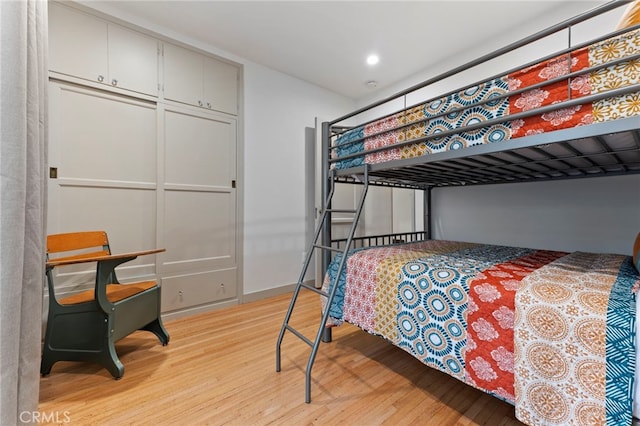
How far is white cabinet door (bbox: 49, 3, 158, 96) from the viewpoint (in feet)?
6.63

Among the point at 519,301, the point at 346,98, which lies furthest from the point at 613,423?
the point at 346,98

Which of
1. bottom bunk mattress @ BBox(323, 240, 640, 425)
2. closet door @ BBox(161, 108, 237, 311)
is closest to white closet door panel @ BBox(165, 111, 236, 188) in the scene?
closet door @ BBox(161, 108, 237, 311)

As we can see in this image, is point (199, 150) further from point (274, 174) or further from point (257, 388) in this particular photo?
point (257, 388)

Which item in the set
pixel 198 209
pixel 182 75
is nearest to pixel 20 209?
pixel 198 209

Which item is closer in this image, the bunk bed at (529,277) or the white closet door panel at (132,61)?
the bunk bed at (529,277)

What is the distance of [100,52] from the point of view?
2188 millimetres

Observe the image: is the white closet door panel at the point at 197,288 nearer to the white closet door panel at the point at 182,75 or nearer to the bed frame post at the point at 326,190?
the bed frame post at the point at 326,190

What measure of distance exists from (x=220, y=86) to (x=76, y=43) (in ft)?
3.69

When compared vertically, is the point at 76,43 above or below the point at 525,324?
above

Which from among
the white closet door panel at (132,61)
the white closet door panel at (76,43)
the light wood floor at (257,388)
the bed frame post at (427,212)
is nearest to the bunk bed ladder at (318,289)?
the light wood floor at (257,388)

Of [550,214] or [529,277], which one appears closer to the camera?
[529,277]

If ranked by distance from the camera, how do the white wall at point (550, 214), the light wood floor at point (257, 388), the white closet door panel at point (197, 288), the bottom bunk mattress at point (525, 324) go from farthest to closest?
the white closet door panel at point (197, 288)
the white wall at point (550, 214)
the light wood floor at point (257, 388)
the bottom bunk mattress at point (525, 324)

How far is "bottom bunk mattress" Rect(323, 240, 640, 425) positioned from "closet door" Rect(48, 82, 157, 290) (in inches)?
81.5

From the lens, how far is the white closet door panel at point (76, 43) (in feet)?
6.58
